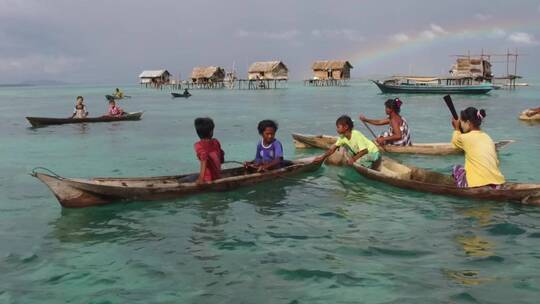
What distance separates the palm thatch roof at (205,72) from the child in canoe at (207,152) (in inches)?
2427

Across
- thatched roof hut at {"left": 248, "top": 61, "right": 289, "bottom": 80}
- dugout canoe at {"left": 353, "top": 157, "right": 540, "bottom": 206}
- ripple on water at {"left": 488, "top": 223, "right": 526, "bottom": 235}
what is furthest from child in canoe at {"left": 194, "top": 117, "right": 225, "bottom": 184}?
thatched roof hut at {"left": 248, "top": 61, "right": 289, "bottom": 80}

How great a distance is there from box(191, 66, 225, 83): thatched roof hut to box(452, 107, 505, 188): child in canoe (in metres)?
62.9

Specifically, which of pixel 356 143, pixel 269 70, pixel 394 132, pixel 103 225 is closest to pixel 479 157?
pixel 356 143

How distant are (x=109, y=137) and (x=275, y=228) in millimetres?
13037

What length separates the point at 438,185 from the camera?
764 cm

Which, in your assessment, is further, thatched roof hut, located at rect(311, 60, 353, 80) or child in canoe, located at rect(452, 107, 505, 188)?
thatched roof hut, located at rect(311, 60, 353, 80)

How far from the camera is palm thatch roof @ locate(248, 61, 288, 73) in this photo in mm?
63281

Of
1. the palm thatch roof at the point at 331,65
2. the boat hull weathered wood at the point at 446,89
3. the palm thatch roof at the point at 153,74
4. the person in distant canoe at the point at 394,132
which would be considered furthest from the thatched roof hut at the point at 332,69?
the person in distant canoe at the point at 394,132

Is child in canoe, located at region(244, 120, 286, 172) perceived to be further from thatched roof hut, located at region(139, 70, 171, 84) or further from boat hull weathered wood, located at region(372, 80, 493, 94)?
thatched roof hut, located at region(139, 70, 171, 84)

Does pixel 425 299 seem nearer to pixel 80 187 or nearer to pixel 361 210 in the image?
pixel 361 210

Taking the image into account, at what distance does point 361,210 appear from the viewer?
25.0ft

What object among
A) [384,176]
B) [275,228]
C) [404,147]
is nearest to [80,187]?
[275,228]

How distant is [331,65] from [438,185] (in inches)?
2403

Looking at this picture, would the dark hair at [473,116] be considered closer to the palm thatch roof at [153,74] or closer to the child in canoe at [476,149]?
the child in canoe at [476,149]
